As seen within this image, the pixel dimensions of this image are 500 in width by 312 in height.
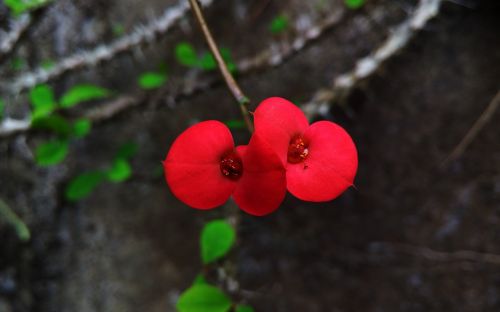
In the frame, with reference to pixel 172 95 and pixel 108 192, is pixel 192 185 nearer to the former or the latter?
pixel 172 95

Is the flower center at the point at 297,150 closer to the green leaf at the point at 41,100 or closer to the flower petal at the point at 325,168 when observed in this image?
the flower petal at the point at 325,168

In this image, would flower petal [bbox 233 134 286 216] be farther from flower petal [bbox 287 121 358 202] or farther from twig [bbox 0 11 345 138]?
twig [bbox 0 11 345 138]

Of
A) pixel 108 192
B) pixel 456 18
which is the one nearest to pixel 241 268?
Result: pixel 108 192

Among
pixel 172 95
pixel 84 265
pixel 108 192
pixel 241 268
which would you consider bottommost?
pixel 241 268

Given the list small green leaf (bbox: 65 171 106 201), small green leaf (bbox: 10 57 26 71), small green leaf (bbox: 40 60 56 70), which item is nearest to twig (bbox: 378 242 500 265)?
small green leaf (bbox: 65 171 106 201)

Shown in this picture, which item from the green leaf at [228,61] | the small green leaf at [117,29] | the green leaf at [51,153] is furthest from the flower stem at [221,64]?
the small green leaf at [117,29]

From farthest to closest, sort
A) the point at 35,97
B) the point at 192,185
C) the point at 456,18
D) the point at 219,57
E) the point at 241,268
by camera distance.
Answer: the point at 241,268
the point at 456,18
the point at 35,97
the point at 219,57
the point at 192,185

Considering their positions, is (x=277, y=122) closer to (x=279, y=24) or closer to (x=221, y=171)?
(x=221, y=171)
